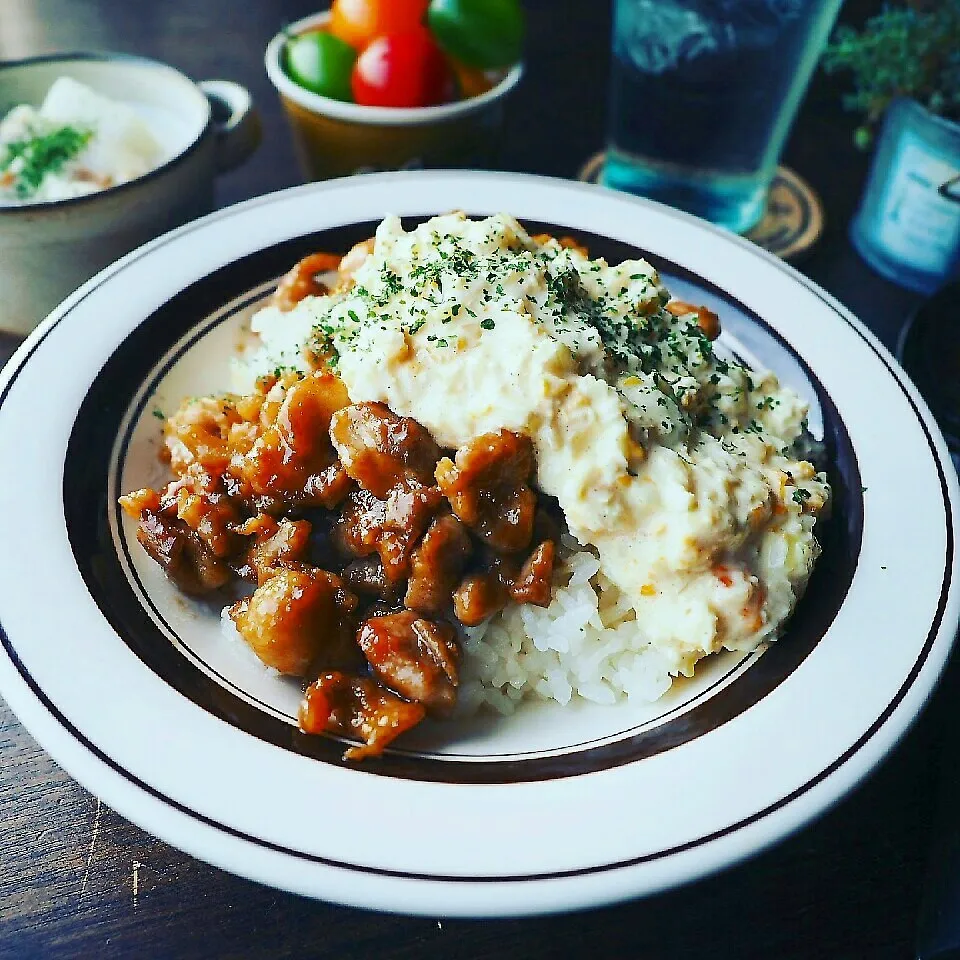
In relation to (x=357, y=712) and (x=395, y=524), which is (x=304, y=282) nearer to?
(x=395, y=524)

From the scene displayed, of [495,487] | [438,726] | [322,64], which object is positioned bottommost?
[438,726]

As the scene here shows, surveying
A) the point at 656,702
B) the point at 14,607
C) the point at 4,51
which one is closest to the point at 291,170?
the point at 4,51

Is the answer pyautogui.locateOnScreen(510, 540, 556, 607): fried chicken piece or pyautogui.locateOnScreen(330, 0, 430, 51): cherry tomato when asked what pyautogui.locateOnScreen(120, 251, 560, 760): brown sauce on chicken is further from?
pyautogui.locateOnScreen(330, 0, 430, 51): cherry tomato

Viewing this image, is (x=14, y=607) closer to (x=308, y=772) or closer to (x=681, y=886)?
(x=308, y=772)

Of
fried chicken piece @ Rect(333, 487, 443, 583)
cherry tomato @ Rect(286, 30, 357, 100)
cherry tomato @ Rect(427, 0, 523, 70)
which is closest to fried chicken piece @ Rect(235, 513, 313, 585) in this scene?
fried chicken piece @ Rect(333, 487, 443, 583)

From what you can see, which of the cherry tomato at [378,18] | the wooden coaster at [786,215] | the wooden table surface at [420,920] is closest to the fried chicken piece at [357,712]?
the wooden table surface at [420,920]

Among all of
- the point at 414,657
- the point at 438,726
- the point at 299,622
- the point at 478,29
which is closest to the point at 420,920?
the point at 438,726
